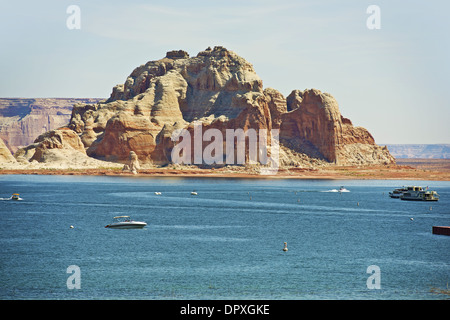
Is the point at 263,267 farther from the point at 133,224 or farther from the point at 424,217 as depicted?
the point at 424,217

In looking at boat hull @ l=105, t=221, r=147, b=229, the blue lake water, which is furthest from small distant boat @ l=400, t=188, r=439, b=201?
boat hull @ l=105, t=221, r=147, b=229

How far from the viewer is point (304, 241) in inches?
2670

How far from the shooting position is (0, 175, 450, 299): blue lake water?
45.0 m

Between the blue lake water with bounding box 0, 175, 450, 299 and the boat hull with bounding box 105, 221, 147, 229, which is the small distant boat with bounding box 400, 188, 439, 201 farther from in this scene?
the boat hull with bounding box 105, 221, 147, 229

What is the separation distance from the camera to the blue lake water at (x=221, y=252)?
45.0 m

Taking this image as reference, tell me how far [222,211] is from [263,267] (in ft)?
154

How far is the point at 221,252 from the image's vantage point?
59312 mm

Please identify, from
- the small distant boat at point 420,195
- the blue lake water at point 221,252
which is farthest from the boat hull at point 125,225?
the small distant boat at point 420,195

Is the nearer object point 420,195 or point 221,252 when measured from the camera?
point 221,252

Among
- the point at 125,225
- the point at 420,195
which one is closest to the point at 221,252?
the point at 125,225

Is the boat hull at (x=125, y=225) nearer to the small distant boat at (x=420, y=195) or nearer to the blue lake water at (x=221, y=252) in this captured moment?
the blue lake water at (x=221, y=252)

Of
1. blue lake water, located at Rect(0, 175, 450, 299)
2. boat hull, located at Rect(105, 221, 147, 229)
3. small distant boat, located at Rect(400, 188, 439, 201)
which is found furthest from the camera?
small distant boat, located at Rect(400, 188, 439, 201)

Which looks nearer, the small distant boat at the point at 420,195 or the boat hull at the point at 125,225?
the boat hull at the point at 125,225

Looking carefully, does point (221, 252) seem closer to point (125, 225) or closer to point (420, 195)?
point (125, 225)
